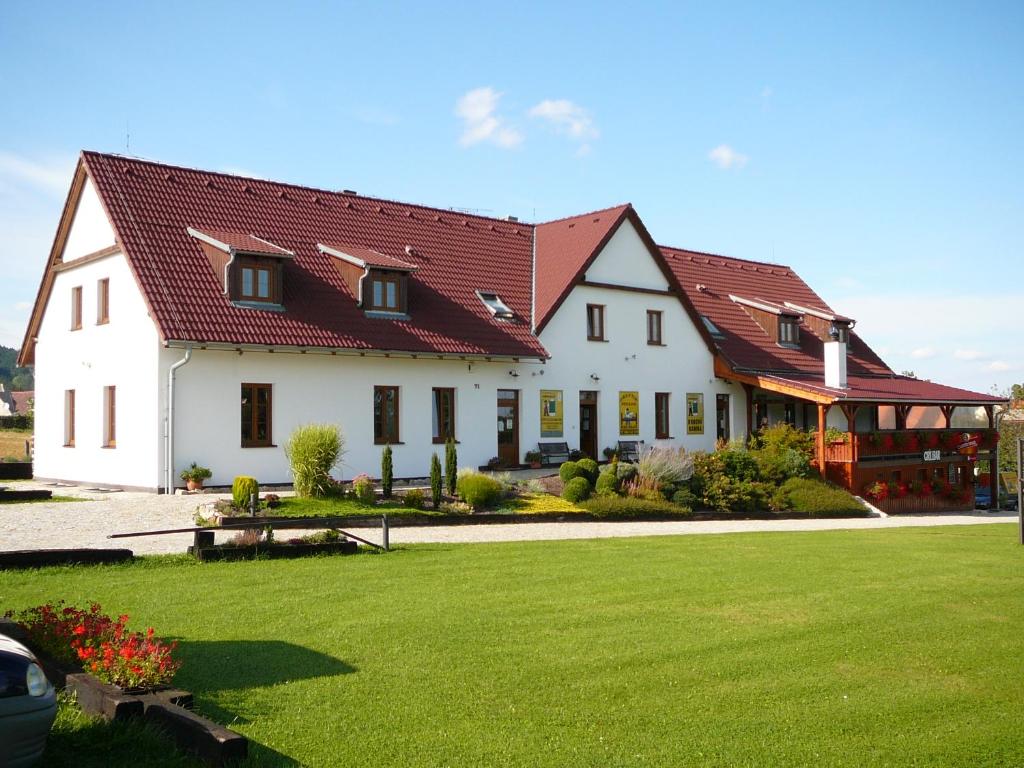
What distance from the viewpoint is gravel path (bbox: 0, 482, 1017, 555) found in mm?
15180

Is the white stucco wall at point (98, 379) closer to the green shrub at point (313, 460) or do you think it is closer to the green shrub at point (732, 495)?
the green shrub at point (313, 460)

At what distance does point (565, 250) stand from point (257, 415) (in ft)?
40.4

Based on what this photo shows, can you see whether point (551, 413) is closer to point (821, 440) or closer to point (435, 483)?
point (821, 440)

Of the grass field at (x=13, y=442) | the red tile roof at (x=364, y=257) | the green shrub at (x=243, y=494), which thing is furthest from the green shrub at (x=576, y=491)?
the grass field at (x=13, y=442)

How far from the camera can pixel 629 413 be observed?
31375mm

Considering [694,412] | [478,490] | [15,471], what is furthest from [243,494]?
[694,412]

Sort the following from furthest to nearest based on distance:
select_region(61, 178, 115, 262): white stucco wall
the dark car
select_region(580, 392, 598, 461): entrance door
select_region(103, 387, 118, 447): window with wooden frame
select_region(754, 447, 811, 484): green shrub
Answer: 1. select_region(580, 392, 598, 461): entrance door
2. select_region(754, 447, 811, 484): green shrub
3. select_region(61, 178, 115, 262): white stucco wall
4. select_region(103, 387, 118, 447): window with wooden frame
5. the dark car

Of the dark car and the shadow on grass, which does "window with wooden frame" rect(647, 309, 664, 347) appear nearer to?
the shadow on grass

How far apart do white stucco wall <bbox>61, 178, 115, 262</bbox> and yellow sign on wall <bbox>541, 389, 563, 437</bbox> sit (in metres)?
12.3

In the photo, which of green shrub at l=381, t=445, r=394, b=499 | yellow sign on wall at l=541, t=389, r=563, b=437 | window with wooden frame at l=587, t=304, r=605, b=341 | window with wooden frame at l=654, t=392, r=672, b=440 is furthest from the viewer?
window with wooden frame at l=654, t=392, r=672, b=440

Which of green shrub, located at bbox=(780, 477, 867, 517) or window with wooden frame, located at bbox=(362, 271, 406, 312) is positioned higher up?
window with wooden frame, located at bbox=(362, 271, 406, 312)

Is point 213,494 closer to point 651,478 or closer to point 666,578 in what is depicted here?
point 651,478

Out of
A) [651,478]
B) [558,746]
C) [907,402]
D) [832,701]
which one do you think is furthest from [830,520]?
[558,746]

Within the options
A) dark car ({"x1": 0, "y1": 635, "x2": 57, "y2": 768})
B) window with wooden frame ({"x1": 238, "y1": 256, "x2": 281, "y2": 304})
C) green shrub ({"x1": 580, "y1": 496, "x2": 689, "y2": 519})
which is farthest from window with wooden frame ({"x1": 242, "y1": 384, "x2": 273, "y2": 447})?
dark car ({"x1": 0, "y1": 635, "x2": 57, "y2": 768})
